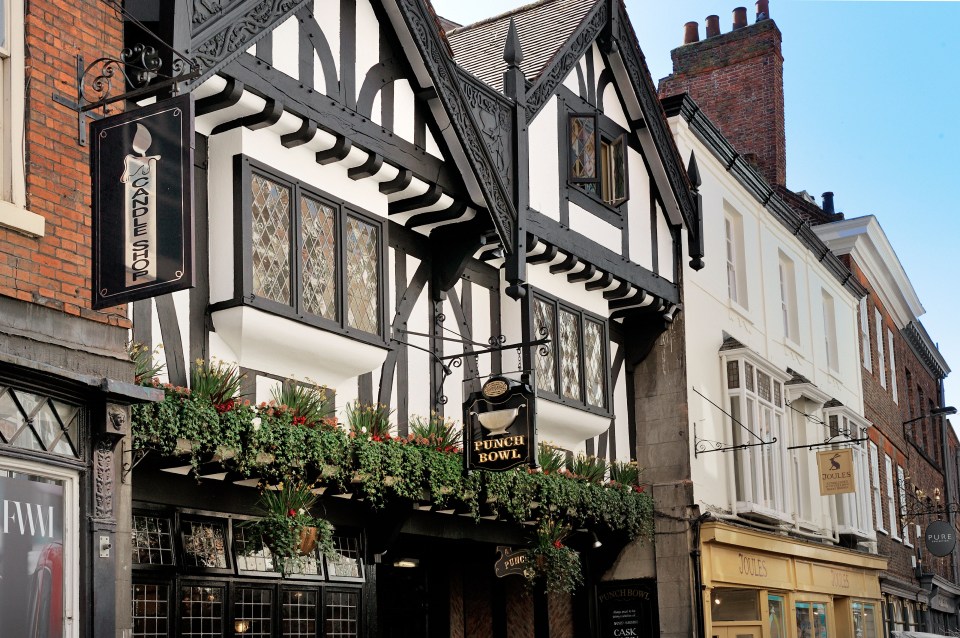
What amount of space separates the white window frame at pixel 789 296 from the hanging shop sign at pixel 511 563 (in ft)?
30.8

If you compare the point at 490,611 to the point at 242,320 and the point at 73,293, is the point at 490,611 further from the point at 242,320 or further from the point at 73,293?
the point at 73,293

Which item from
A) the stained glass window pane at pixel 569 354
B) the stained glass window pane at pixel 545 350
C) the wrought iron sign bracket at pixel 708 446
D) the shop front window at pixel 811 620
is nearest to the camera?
the stained glass window pane at pixel 545 350

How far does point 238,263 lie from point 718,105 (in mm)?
17980

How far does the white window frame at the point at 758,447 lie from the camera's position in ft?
58.7

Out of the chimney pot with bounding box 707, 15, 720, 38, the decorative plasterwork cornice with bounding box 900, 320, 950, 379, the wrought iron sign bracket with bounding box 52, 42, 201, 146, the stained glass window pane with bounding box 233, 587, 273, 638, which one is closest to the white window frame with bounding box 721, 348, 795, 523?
the stained glass window pane with bounding box 233, 587, 273, 638

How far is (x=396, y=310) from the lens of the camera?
12.8 metres

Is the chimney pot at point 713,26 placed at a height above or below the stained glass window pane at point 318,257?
above

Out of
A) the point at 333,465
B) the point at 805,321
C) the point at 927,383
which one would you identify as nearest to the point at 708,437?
the point at 805,321

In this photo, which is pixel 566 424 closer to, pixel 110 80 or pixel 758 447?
pixel 758 447

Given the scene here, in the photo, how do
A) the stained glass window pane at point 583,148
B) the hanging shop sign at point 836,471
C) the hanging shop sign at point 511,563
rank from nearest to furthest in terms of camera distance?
the hanging shop sign at point 511,563, the stained glass window pane at point 583,148, the hanging shop sign at point 836,471

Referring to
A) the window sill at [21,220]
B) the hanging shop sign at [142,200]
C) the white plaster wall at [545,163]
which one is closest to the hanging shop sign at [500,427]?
the white plaster wall at [545,163]

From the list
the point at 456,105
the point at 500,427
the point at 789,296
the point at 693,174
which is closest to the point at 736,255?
the point at 789,296

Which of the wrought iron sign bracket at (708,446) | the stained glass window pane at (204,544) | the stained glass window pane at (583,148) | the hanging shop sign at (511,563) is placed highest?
the stained glass window pane at (583,148)

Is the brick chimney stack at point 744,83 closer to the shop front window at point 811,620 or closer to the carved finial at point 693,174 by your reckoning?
the carved finial at point 693,174
